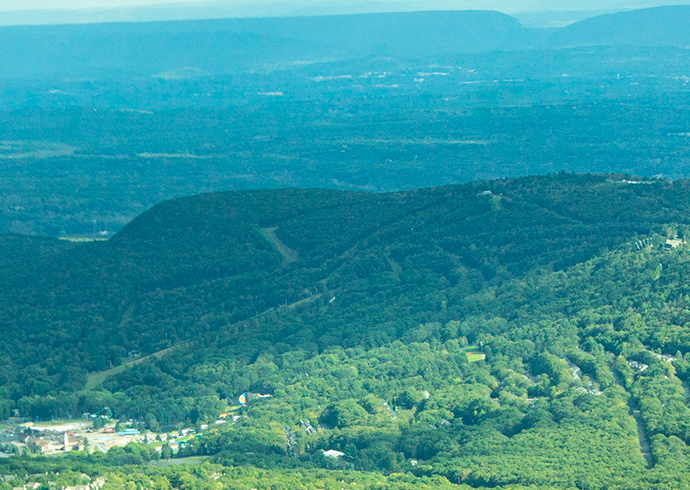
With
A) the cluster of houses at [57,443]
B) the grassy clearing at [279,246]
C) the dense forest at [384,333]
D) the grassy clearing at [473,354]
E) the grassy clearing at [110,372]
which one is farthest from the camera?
the grassy clearing at [279,246]

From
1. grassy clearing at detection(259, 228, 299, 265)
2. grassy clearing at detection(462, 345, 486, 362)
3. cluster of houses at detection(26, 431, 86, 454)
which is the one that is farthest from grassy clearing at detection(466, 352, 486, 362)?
grassy clearing at detection(259, 228, 299, 265)

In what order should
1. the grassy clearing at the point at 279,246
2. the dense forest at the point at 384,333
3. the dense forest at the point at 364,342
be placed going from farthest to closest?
the grassy clearing at the point at 279,246 < the dense forest at the point at 384,333 < the dense forest at the point at 364,342

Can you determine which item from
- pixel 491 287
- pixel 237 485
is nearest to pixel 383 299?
pixel 491 287

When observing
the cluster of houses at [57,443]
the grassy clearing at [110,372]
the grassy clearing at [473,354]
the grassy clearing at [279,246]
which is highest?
the grassy clearing at [279,246]

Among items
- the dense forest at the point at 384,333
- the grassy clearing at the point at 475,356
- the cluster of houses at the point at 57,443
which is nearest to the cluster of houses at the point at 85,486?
the dense forest at the point at 384,333

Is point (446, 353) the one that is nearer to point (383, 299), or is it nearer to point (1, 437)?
point (383, 299)

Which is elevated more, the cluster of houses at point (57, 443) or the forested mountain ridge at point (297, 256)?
the forested mountain ridge at point (297, 256)

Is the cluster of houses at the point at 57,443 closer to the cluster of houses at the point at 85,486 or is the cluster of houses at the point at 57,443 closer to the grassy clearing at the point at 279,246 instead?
the cluster of houses at the point at 85,486

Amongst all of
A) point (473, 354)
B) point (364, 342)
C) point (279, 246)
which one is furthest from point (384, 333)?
point (279, 246)
